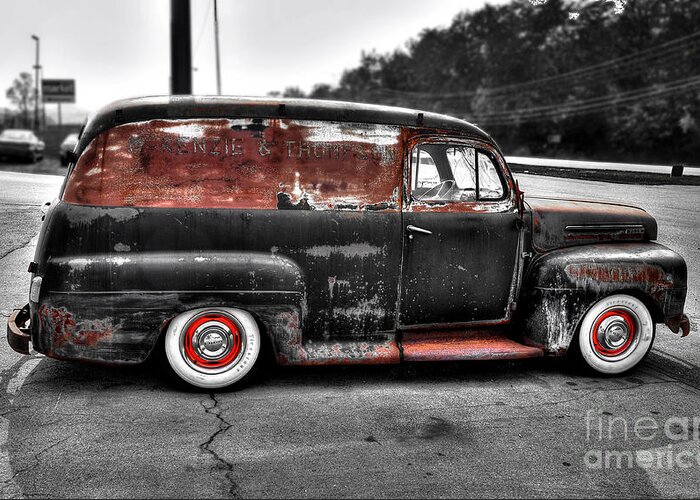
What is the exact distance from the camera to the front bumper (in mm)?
4762

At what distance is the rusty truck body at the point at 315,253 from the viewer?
15.2 feet

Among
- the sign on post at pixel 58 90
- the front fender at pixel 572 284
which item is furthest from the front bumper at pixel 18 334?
the sign on post at pixel 58 90

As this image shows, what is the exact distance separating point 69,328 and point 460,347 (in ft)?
8.42

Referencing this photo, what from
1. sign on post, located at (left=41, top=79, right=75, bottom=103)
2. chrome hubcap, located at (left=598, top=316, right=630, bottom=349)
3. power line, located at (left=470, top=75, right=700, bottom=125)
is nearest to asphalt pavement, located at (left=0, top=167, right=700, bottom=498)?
chrome hubcap, located at (left=598, top=316, right=630, bottom=349)

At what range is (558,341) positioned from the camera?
5305mm

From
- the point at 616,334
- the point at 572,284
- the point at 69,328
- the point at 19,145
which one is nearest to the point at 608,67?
the point at 19,145

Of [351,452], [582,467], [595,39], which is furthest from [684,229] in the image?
[595,39]

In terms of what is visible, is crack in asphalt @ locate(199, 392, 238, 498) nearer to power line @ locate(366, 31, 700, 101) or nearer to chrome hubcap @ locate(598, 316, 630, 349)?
chrome hubcap @ locate(598, 316, 630, 349)

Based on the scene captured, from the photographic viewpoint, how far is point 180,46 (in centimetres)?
623

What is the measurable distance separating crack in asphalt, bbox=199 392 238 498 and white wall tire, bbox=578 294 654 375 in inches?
104

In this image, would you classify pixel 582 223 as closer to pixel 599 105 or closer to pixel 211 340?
pixel 211 340

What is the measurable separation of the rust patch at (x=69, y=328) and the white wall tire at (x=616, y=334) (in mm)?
3315

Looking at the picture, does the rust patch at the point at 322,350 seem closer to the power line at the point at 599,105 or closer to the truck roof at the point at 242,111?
the truck roof at the point at 242,111

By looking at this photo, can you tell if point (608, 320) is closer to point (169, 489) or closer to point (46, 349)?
point (169, 489)
